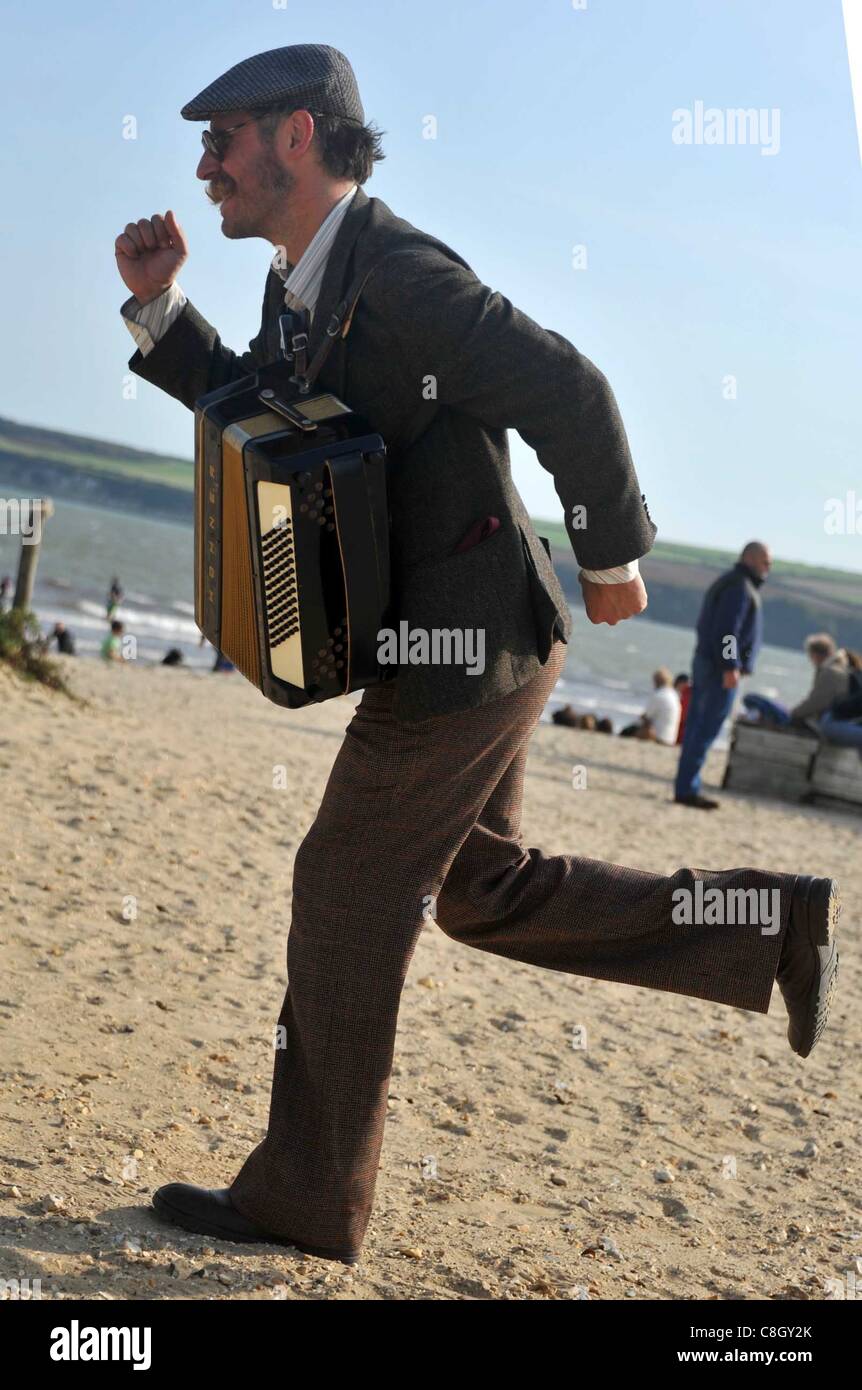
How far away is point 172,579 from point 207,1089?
3124 inches

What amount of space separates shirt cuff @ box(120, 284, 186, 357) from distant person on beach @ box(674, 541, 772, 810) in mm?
9235

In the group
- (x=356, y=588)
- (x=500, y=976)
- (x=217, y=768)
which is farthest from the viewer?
(x=217, y=768)

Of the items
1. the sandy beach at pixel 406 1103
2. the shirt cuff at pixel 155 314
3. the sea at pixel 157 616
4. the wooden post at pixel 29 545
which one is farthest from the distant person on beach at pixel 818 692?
the shirt cuff at pixel 155 314

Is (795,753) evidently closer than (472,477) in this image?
No

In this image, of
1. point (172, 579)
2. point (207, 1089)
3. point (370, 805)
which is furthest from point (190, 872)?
point (172, 579)

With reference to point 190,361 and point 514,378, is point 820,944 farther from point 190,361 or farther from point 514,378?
point 190,361

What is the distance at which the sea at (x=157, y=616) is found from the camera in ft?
142

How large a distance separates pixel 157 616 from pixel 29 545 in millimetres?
38727

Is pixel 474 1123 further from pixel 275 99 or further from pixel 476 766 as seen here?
pixel 275 99

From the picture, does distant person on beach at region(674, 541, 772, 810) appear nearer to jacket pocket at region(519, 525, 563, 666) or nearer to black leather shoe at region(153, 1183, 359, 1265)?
jacket pocket at region(519, 525, 563, 666)

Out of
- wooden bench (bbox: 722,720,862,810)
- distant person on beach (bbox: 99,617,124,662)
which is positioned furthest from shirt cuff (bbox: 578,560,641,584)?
distant person on beach (bbox: 99,617,124,662)

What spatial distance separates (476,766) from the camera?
291 cm

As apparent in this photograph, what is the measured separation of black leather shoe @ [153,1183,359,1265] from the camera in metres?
2.98
